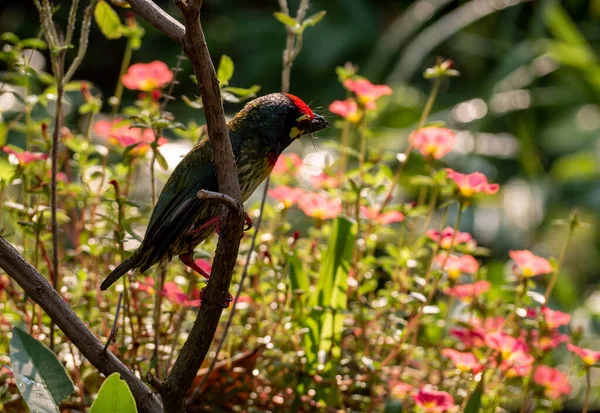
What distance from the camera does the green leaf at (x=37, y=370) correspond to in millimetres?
1125

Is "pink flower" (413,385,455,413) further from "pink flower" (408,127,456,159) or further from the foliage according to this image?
"pink flower" (408,127,456,159)

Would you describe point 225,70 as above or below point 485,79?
below

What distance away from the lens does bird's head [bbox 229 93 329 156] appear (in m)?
1.28

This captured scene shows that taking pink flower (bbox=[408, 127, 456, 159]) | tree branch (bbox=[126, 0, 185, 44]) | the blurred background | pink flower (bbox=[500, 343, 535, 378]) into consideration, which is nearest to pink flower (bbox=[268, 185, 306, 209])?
pink flower (bbox=[408, 127, 456, 159])

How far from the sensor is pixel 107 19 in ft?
4.56

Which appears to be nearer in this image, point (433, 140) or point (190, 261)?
point (190, 261)

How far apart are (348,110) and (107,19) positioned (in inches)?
18.2

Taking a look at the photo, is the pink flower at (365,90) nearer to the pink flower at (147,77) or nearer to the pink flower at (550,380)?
the pink flower at (147,77)

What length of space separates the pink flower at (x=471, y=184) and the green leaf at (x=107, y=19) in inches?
22.4

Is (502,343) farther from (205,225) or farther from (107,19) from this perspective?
(107,19)

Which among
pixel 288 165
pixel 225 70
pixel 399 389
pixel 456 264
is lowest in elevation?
pixel 399 389

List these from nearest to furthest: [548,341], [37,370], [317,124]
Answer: [37,370] → [317,124] → [548,341]

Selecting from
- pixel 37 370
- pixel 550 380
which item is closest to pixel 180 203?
pixel 37 370

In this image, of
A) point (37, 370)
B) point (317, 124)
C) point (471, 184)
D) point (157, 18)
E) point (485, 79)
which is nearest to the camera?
point (157, 18)
